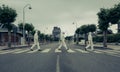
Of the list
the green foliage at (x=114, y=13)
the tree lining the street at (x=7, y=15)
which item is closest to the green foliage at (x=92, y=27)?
the tree lining the street at (x=7, y=15)

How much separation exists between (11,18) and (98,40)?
148 ft

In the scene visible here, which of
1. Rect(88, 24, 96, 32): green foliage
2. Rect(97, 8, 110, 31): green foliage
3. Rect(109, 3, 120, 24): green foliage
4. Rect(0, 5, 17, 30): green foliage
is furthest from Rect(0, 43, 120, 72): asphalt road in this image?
Rect(88, 24, 96, 32): green foliage

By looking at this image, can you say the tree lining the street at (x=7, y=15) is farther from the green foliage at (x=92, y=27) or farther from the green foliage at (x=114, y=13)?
the green foliage at (x=92, y=27)

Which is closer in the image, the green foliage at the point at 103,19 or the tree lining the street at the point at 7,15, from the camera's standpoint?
the green foliage at the point at 103,19

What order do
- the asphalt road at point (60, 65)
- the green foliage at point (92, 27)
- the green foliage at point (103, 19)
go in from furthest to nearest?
the green foliage at point (92, 27) < the green foliage at point (103, 19) < the asphalt road at point (60, 65)

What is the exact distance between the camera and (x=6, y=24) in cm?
4381

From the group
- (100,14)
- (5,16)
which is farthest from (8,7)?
(100,14)

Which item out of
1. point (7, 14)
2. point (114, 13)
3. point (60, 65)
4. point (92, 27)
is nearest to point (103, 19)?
point (114, 13)

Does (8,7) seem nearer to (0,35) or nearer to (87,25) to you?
(0,35)

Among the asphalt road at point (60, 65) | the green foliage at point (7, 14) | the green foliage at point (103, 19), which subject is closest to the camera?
the asphalt road at point (60, 65)

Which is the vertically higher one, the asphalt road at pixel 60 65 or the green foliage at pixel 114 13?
the green foliage at pixel 114 13

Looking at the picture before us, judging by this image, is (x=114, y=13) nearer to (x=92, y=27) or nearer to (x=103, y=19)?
(x=103, y=19)

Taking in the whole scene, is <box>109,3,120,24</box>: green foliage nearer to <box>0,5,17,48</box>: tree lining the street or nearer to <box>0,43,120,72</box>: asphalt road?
<box>0,5,17,48</box>: tree lining the street

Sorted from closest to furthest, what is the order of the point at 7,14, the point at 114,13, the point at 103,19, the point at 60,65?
the point at 60,65 < the point at 114,13 < the point at 103,19 < the point at 7,14
